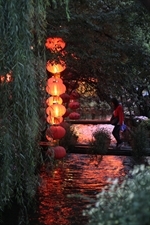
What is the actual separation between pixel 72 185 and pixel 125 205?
583 centimetres

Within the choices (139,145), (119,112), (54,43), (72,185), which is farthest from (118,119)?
(54,43)

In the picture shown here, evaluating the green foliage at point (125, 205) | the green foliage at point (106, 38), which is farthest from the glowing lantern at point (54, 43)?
the green foliage at point (125, 205)

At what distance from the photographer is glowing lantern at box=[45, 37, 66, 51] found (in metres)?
6.15

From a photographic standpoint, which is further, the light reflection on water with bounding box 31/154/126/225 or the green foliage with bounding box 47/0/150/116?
the green foliage with bounding box 47/0/150/116

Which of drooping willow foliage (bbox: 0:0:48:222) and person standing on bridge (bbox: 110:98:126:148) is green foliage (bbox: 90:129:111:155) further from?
drooping willow foliage (bbox: 0:0:48:222)

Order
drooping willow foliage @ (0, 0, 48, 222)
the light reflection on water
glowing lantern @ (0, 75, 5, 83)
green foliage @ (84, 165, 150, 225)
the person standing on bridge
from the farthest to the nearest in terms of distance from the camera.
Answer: the person standing on bridge < the light reflection on water < glowing lantern @ (0, 75, 5, 83) < drooping willow foliage @ (0, 0, 48, 222) < green foliage @ (84, 165, 150, 225)

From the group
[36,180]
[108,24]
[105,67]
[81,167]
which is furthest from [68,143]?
[36,180]

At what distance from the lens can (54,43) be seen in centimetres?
617

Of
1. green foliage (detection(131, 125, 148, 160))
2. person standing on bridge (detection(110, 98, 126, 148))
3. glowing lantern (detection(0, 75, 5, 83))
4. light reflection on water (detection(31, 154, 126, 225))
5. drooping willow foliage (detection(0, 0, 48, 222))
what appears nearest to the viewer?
drooping willow foliage (detection(0, 0, 48, 222))

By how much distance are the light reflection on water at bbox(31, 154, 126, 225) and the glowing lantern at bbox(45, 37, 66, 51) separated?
179 centimetres

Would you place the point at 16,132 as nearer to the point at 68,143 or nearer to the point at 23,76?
the point at 23,76

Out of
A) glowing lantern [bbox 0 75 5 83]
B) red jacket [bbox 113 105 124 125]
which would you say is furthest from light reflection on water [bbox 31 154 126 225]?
glowing lantern [bbox 0 75 5 83]

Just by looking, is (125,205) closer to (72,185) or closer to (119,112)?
(72,185)

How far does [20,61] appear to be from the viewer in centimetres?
405
